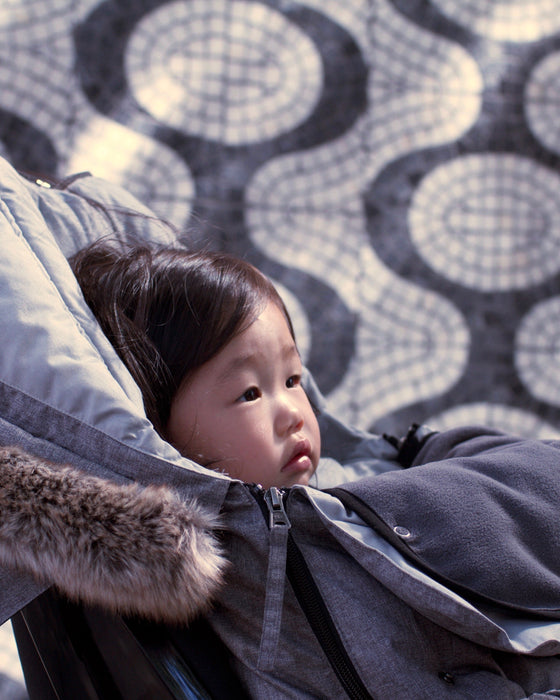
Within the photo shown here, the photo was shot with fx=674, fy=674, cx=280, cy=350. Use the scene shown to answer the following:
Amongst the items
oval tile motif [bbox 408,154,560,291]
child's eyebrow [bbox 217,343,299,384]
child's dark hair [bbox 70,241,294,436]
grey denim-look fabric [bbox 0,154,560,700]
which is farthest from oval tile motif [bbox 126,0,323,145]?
grey denim-look fabric [bbox 0,154,560,700]

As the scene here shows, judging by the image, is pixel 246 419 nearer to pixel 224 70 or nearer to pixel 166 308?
pixel 166 308

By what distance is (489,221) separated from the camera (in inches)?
66.3

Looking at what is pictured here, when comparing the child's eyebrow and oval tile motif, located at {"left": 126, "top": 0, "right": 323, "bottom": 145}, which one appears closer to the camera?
the child's eyebrow

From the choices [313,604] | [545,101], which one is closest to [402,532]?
[313,604]

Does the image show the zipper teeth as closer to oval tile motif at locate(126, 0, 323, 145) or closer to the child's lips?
the child's lips

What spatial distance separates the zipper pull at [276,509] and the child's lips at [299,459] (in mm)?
159

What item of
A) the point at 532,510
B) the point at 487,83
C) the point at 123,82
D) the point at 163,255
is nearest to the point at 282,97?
the point at 123,82

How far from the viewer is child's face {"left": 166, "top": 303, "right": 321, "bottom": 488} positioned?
63 centimetres

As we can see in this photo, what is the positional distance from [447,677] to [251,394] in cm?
30

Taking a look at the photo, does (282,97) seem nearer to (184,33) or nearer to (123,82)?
(184,33)

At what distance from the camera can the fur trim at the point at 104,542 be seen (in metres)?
0.44

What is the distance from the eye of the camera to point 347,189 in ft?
5.41

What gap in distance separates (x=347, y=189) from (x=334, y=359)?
42 centimetres

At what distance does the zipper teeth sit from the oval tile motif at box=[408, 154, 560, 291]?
127 cm
